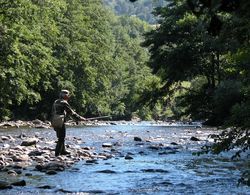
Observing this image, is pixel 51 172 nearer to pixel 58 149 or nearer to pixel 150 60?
pixel 58 149

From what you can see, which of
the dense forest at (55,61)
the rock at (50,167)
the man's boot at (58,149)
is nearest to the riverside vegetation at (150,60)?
the dense forest at (55,61)

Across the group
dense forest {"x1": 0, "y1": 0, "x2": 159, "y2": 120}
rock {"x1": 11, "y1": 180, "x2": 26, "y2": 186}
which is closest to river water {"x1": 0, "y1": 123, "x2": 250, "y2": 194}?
rock {"x1": 11, "y1": 180, "x2": 26, "y2": 186}

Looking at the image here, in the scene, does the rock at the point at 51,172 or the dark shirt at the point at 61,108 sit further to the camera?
the dark shirt at the point at 61,108

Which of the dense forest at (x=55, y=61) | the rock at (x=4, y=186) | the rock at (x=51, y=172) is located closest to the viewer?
the rock at (x=4, y=186)

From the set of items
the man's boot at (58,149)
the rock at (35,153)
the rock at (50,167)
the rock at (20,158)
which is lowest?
the rock at (50,167)

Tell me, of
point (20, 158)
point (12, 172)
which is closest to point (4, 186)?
point (12, 172)

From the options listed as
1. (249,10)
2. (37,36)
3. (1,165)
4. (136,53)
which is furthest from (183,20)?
(136,53)

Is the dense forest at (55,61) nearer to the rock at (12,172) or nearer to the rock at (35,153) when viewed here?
the rock at (35,153)

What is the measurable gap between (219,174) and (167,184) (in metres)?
1.89

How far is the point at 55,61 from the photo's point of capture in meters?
51.9

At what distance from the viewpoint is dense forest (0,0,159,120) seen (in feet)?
110

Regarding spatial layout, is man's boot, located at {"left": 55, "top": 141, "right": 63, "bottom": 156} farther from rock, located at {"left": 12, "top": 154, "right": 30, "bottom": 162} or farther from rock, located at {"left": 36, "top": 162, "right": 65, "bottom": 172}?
rock, located at {"left": 36, "top": 162, "right": 65, "bottom": 172}

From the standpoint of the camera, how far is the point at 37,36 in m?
37.2

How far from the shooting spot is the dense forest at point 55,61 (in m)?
33.4
